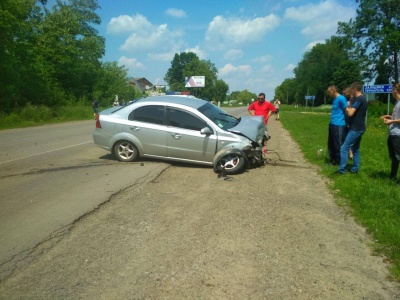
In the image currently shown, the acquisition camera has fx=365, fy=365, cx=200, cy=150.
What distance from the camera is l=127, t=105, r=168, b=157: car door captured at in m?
8.73

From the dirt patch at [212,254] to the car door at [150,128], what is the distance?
267 cm

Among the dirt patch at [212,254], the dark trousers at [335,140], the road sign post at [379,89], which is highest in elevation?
the road sign post at [379,89]

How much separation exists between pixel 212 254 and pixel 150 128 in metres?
5.35

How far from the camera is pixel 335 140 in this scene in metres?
8.36

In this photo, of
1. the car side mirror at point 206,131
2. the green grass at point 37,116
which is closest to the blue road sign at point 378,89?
the car side mirror at point 206,131

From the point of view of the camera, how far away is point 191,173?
26.4 ft

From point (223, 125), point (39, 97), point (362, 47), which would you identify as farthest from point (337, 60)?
point (223, 125)

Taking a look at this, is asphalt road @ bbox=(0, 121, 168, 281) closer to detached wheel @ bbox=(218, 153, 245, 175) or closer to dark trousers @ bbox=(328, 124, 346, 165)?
detached wheel @ bbox=(218, 153, 245, 175)

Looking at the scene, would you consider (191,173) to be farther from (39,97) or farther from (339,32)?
(339,32)

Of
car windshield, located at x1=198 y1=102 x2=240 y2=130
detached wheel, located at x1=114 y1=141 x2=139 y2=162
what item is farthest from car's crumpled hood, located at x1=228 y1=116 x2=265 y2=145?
detached wheel, located at x1=114 y1=141 x2=139 y2=162

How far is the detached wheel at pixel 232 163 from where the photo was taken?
7762mm

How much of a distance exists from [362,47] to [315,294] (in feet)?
168

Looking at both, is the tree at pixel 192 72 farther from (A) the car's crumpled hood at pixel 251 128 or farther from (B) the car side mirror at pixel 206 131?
(B) the car side mirror at pixel 206 131

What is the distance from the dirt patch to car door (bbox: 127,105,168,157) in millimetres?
2667
